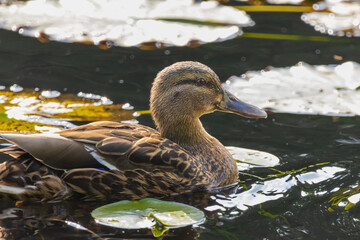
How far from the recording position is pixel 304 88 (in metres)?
9.12

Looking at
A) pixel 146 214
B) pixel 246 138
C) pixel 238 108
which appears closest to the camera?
pixel 146 214

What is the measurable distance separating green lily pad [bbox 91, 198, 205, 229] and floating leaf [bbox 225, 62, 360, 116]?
9.11 feet

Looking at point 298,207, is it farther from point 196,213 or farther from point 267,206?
point 196,213

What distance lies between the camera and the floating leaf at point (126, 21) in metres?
10.7

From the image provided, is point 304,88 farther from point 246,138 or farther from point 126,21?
point 126,21

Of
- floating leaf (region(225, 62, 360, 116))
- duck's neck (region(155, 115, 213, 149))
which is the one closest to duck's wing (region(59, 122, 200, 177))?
duck's neck (region(155, 115, 213, 149))

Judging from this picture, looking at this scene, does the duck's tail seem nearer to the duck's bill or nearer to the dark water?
the dark water

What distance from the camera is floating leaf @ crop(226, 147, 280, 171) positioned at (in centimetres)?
759

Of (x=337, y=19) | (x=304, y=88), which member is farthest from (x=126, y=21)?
(x=337, y=19)

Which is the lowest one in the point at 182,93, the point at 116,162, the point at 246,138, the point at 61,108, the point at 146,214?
the point at 146,214

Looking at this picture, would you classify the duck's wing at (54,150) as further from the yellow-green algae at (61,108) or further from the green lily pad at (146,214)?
the yellow-green algae at (61,108)

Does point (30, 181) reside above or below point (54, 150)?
below

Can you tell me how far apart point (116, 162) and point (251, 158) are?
1774 millimetres

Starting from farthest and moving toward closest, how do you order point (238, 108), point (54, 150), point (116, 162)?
1. point (238, 108)
2. point (116, 162)
3. point (54, 150)
